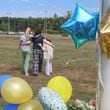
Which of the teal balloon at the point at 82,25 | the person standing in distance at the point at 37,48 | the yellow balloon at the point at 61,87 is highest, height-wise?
the teal balloon at the point at 82,25

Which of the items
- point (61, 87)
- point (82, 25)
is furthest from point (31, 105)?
point (82, 25)

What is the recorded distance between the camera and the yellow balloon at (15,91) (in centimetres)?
420

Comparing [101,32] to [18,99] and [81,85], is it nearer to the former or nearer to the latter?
[18,99]

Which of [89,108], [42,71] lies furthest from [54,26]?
[89,108]

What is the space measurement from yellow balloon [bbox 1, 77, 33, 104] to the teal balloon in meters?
0.75

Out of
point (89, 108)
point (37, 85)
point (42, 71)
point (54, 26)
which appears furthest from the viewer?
point (54, 26)

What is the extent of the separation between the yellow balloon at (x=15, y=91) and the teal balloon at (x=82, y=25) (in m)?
0.75

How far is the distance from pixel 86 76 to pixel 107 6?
1033cm

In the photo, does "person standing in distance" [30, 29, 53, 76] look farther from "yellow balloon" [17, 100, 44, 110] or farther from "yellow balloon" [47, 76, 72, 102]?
"yellow balloon" [17, 100, 44, 110]

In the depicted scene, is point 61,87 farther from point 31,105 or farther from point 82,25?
point 82,25

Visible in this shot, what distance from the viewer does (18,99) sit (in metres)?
4.21

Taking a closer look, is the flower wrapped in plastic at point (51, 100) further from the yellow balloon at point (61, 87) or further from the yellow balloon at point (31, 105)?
the yellow balloon at point (61, 87)

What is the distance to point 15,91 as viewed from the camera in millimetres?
4203

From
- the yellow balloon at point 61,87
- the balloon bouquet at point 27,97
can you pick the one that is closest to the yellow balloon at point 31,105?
the balloon bouquet at point 27,97
